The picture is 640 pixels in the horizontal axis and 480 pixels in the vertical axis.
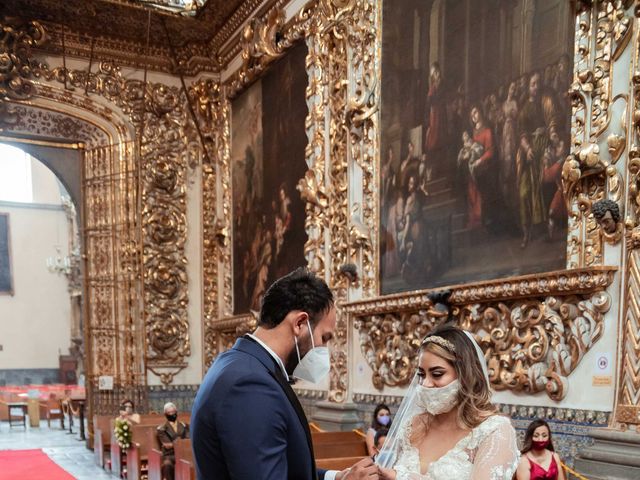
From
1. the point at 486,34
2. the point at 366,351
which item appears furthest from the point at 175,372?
the point at 486,34

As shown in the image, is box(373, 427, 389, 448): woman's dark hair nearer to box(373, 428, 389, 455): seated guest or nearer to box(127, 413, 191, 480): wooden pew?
box(373, 428, 389, 455): seated guest

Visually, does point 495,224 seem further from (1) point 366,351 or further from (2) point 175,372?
(2) point 175,372

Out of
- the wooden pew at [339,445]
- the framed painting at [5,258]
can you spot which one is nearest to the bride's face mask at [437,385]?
the wooden pew at [339,445]

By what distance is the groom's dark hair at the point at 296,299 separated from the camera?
7.93 ft

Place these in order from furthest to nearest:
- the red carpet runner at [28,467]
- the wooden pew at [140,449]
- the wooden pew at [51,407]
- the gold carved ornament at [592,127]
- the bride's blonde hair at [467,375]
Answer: the wooden pew at [51,407] < the red carpet runner at [28,467] < the wooden pew at [140,449] < the gold carved ornament at [592,127] < the bride's blonde hair at [467,375]

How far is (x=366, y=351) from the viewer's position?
26.1ft

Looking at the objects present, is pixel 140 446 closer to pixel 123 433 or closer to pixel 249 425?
pixel 123 433

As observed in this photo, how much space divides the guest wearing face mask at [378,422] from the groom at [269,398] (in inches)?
176

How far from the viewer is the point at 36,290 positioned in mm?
24875

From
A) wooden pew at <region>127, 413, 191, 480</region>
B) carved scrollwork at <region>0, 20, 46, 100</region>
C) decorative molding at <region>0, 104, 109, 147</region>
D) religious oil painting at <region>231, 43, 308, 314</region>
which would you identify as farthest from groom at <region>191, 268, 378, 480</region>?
decorative molding at <region>0, 104, 109, 147</region>

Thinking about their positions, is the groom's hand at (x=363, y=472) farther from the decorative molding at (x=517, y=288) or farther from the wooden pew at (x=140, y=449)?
the wooden pew at (x=140, y=449)

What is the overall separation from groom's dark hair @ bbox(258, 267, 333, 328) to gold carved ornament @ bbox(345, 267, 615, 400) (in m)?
3.12

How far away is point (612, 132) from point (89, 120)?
1047 cm

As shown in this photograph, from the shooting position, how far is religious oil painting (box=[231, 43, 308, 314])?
1005cm
